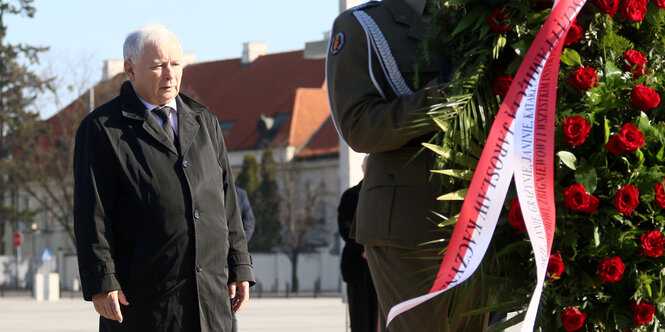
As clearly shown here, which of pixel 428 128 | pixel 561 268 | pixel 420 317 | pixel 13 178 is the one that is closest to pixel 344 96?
pixel 428 128

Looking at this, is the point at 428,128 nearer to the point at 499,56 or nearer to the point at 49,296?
the point at 499,56

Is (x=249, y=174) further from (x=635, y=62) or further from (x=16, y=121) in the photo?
(x=635, y=62)

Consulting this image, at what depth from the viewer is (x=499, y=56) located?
156 inches

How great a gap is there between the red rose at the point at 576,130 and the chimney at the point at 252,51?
257ft

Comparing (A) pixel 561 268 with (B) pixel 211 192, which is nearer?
(A) pixel 561 268

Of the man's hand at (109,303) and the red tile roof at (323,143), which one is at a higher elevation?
the red tile roof at (323,143)

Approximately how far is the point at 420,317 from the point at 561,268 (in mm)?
706

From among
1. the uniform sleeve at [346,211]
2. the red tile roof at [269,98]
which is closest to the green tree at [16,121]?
the red tile roof at [269,98]

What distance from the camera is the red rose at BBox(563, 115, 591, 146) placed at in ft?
12.5

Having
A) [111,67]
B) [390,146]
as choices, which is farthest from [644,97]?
[111,67]

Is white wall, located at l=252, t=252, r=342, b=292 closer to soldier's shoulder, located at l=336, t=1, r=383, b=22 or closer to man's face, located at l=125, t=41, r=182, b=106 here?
man's face, located at l=125, t=41, r=182, b=106

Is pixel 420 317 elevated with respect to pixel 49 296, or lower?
elevated

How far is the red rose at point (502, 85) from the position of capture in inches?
154

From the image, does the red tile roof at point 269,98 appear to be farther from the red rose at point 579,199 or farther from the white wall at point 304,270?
the red rose at point 579,199
